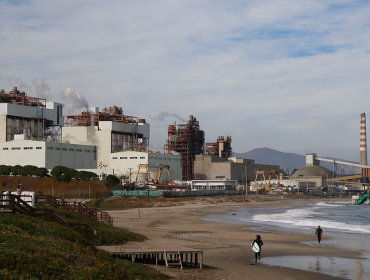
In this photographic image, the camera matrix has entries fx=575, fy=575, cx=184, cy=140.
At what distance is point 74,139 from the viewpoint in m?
158

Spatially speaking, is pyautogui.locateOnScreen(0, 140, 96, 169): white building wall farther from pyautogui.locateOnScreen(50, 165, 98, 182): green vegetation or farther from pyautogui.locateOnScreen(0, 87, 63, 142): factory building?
pyautogui.locateOnScreen(50, 165, 98, 182): green vegetation

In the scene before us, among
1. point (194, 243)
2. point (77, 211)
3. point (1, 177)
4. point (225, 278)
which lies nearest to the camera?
point (225, 278)

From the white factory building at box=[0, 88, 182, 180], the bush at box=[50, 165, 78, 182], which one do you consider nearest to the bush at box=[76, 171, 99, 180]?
the bush at box=[50, 165, 78, 182]

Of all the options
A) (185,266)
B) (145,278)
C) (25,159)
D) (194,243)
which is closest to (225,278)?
(185,266)

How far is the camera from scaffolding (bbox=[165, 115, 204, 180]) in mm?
180375

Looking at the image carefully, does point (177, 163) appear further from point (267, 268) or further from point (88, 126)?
point (267, 268)

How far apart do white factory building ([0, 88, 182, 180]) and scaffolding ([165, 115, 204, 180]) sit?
45.3 feet

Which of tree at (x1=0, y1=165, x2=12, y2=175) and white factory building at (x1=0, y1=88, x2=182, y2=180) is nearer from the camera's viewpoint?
tree at (x1=0, y1=165, x2=12, y2=175)

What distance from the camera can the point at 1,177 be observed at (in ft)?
390

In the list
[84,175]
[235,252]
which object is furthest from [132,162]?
[235,252]

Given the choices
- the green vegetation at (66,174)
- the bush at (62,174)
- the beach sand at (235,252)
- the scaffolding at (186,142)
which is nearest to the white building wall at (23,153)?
the green vegetation at (66,174)

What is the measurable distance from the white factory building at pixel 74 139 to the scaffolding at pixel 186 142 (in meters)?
13.8

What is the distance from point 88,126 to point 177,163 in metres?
27.1

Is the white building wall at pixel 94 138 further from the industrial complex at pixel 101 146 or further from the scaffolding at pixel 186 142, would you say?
the scaffolding at pixel 186 142
